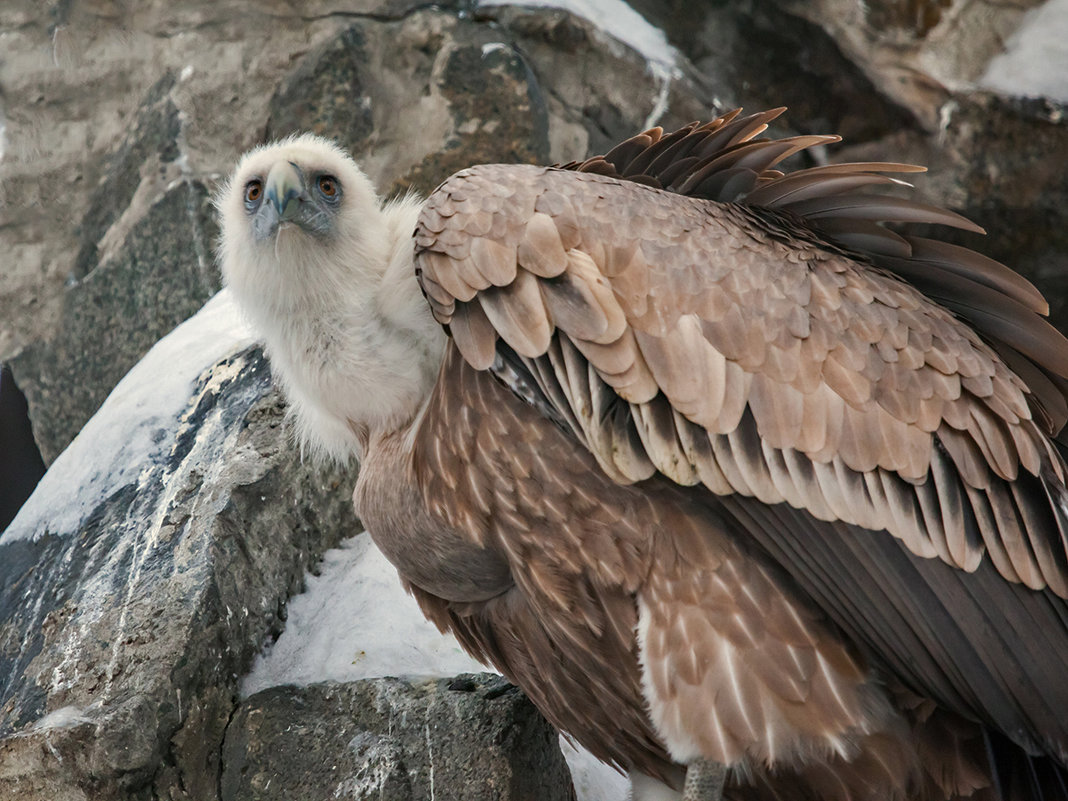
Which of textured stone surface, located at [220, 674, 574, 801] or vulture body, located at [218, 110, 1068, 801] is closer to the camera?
vulture body, located at [218, 110, 1068, 801]

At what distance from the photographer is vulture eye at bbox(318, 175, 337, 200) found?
10.2 ft

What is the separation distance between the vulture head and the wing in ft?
1.13

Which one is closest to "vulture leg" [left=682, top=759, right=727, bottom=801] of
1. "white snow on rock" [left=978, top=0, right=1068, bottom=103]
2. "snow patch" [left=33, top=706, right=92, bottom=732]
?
"snow patch" [left=33, top=706, right=92, bottom=732]

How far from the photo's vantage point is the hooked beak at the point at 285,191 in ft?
9.83

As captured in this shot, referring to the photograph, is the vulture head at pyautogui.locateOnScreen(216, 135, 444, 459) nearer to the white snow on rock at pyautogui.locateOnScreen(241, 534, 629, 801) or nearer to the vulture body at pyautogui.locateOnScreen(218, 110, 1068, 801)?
the vulture body at pyautogui.locateOnScreen(218, 110, 1068, 801)

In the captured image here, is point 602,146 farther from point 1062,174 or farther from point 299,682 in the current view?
point 299,682

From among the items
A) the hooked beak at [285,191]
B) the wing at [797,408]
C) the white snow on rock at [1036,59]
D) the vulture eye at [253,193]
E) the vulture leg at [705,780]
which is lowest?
the vulture leg at [705,780]

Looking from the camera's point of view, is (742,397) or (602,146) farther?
(602,146)

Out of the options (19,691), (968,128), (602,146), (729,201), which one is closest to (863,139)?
(968,128)

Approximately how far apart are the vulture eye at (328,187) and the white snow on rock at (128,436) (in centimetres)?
107

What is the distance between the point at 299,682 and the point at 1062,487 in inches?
85.9

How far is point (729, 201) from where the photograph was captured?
113 inches

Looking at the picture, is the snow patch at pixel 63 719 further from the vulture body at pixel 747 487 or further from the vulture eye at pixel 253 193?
the vulture eye at pixel 253 193

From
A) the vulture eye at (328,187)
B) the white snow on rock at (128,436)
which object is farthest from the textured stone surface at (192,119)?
the vulture eye at (328,187)
